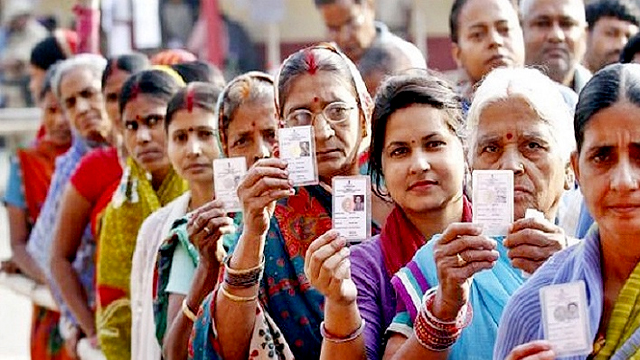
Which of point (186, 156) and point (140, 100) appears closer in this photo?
point (186, 156)

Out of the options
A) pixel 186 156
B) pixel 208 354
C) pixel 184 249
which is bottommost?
pixel 208 354

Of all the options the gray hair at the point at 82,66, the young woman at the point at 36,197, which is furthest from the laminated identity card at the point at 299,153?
the young woman at the point at 36,197

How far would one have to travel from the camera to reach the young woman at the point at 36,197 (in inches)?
297

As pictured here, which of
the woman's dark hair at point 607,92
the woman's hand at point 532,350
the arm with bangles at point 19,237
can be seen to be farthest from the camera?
the arm with bangles at point 19,237

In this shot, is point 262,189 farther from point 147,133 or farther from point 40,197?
point 40,197

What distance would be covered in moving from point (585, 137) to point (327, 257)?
27.0 inches

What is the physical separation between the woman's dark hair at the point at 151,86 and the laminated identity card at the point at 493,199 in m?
2.53

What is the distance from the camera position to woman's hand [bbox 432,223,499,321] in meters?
3.16

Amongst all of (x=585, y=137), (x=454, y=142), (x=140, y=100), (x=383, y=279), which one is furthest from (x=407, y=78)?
(x=140, y=100)

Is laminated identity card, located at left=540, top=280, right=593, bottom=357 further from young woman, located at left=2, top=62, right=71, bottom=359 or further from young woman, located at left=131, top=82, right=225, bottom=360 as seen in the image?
young woman, located at left=2, top=62, right=71, bottom=359

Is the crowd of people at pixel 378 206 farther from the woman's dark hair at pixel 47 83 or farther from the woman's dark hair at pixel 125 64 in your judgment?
the woman's dark hair at pixel 47 83

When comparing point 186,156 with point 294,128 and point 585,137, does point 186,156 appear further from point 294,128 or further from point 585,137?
point 585,137

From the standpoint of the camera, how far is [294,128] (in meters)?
3.85

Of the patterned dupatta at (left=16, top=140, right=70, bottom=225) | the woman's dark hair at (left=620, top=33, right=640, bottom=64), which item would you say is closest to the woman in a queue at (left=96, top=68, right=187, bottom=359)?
the woman's dark hair at (left=620, top=33, right=640, bottom=64)
